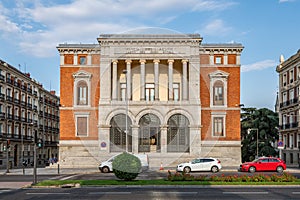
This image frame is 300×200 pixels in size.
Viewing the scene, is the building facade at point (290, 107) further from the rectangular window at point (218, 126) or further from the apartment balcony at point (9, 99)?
the apartment balcony at point (9, 99)

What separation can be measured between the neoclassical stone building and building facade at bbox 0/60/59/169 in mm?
11361

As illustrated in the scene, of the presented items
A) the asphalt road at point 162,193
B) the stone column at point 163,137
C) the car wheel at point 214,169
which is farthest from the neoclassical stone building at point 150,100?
the asphalt road at point 162,193

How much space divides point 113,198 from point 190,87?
32.7 m

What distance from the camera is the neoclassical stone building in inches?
1914

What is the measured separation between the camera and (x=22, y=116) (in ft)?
239

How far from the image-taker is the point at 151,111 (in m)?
48.8

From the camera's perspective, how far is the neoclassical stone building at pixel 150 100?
48625mm

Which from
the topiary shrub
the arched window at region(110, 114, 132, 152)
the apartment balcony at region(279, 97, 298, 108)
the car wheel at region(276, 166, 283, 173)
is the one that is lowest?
the car wheel at region(276, 166, 283, 173)

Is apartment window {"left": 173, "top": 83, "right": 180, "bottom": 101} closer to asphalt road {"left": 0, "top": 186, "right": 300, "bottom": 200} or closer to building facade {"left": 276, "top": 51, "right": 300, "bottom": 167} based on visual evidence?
building facade {"left": 276, "top": 51, "right": 300, "bottom": 167}

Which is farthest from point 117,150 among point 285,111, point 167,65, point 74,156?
point 285,111

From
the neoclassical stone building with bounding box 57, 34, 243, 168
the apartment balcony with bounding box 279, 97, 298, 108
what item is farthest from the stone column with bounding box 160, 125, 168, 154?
the apartment balcony with bounding box 279, 97, 298, 108

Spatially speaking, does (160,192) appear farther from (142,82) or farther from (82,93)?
(82,93)

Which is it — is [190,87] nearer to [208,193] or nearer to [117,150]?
[117,150]

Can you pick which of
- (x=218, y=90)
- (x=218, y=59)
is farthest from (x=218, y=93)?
(x=218, y=59)
